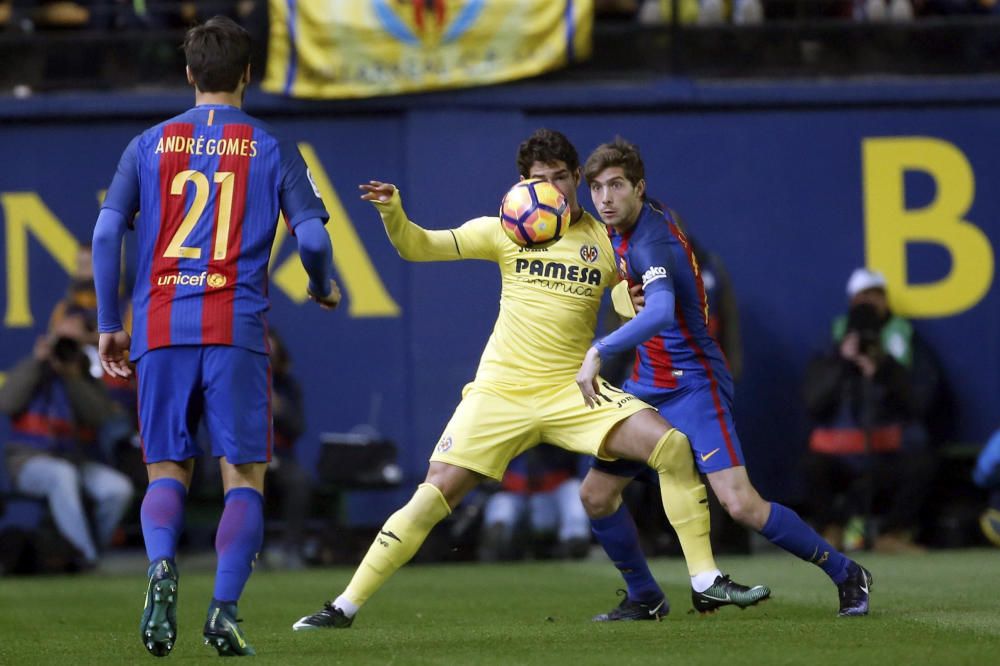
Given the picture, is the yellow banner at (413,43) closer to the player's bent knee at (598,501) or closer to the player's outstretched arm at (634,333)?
the player's bent knee at (598,501)

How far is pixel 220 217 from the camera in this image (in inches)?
237

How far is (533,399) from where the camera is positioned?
7.21 metres

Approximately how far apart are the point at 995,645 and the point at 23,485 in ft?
25.9

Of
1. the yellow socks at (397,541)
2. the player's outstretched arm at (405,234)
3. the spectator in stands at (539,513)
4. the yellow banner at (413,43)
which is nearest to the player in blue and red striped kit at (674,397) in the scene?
the player's outstretched arm at (405,234)

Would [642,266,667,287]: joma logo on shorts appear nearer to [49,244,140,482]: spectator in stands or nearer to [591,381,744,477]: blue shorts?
[591,381,744,477]: blue shorts

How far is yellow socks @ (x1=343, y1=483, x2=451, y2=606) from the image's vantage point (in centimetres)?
692

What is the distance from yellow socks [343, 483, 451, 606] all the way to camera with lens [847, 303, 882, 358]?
642cm

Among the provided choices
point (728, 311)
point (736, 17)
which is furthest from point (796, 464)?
point (736, 17)

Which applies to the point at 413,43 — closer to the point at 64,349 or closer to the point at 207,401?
the point at 64,349

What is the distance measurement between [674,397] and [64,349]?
20.4ft

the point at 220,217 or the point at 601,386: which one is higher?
the point at 220,217

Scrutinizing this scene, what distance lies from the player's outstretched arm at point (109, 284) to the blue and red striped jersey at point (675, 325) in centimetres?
215

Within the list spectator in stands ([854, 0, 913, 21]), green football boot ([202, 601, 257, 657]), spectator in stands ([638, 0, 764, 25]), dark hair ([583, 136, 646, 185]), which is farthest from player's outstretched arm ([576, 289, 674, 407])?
spectator in stands ([854, 0, 913, 21])

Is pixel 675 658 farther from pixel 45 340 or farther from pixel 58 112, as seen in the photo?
pixel 58 112
